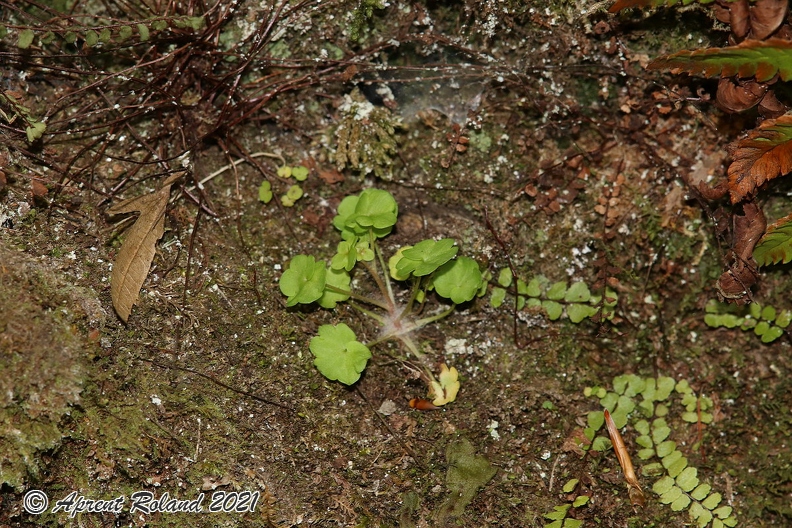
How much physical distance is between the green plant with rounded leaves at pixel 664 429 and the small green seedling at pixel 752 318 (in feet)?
1.29

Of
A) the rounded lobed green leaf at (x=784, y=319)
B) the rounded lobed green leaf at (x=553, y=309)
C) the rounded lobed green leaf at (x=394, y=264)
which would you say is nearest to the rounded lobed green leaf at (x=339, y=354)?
the rounded lobed green leaf at (x=394, y=264)

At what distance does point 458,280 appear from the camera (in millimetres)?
2896

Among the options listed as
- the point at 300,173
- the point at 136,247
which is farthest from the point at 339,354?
the point at 136,247

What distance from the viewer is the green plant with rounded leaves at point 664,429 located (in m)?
2.91

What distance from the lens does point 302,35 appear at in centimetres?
311

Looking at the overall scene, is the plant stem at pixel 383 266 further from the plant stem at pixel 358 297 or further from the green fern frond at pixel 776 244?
the green fern frond at pixel 776 244

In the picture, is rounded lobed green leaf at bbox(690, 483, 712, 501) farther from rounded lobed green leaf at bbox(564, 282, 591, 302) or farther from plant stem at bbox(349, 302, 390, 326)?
plant stem at bbox(349, 302, 390, 326)

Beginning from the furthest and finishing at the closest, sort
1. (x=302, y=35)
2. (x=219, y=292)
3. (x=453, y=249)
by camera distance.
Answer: (x=302, y=35) < (x=219, y=292) < (x=453, y=249)

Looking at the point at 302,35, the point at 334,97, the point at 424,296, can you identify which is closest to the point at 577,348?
the point at 424,296

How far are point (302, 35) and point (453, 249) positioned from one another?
4.71ft

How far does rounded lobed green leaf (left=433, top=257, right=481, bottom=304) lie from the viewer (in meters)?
2.87

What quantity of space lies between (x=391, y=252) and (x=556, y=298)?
2.97 ft

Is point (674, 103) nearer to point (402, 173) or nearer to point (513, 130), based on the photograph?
point (513, 130)

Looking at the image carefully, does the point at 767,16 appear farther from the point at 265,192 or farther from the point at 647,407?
the point at 265,192
